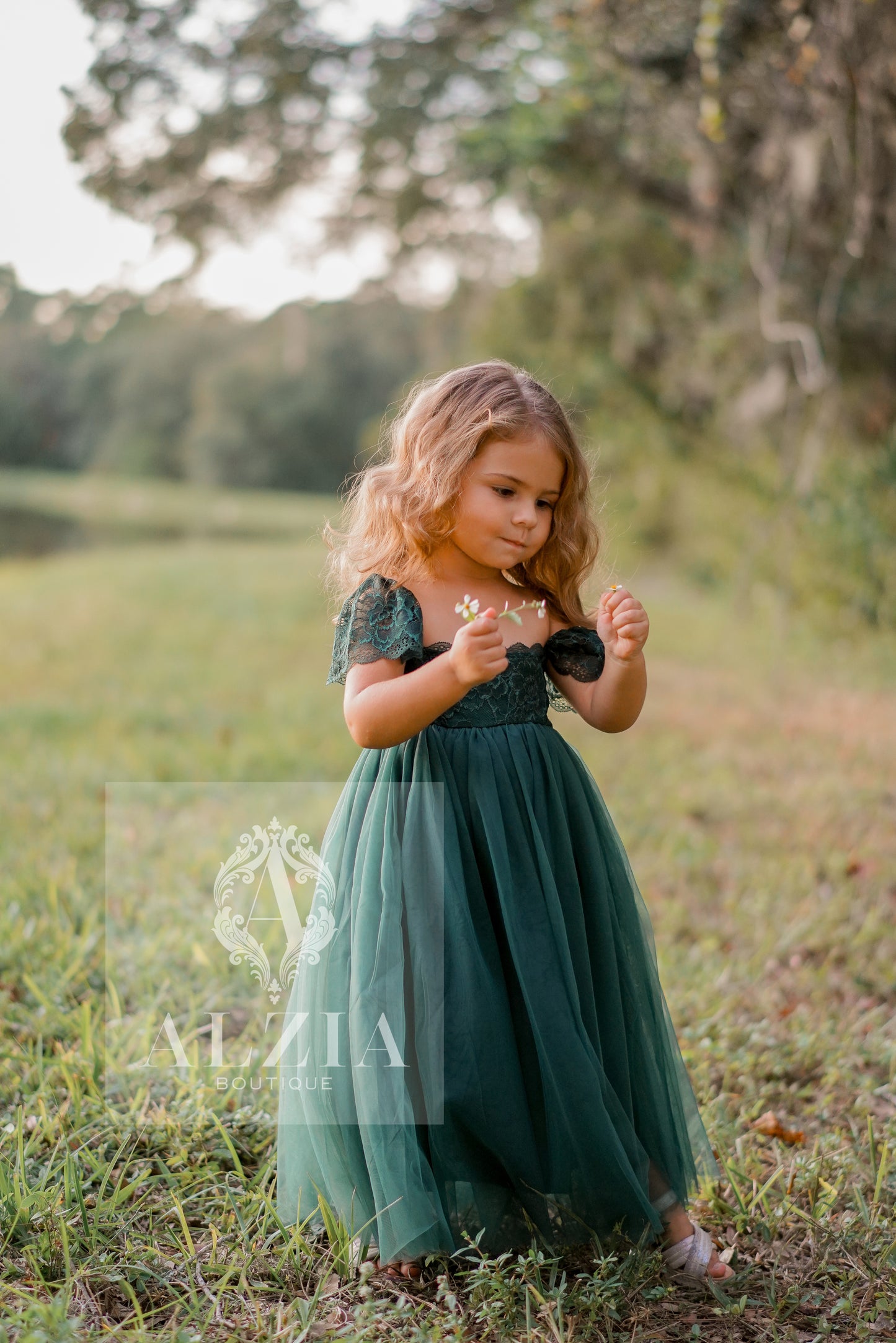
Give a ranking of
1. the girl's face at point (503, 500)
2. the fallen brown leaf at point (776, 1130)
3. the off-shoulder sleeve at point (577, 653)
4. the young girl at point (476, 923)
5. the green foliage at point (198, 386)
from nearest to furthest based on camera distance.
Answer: the young girl at point (476, 923) → the girl's face at point (503, 500) → the off-shoulder sleeve at point (577, 653) → the fallen brown leaf at point (776, 1130) → the green foliage at point (198, 386)

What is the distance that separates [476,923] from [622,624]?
1.73 ft

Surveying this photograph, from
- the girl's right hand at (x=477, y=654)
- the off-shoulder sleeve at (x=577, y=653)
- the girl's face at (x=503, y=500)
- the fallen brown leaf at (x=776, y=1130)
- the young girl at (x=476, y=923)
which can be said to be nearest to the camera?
the girl's right hand at (x=477, y=654)

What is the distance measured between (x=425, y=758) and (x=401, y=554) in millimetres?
344

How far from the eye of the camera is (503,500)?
1.81 meters

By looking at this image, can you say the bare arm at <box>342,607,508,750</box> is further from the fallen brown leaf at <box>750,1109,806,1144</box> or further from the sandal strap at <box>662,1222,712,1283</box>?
the fallen brown leaf at <box>750,1109,806,1144</box>

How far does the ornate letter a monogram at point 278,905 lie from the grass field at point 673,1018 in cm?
32

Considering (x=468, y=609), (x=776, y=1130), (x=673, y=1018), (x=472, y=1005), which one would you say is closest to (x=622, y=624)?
(x=468, y=609)

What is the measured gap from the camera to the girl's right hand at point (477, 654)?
5.19ft

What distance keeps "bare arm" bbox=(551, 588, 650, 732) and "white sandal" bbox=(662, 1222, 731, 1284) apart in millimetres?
824

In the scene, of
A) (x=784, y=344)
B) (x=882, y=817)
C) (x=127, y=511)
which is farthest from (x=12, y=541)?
(x=882, y=817)

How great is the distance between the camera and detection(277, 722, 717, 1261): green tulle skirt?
1.69 meters

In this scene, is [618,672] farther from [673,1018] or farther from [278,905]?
[673,1018]

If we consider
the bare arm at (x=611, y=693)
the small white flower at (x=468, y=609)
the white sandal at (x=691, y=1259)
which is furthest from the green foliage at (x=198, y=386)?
the white sandal at (x=691, y=1259)

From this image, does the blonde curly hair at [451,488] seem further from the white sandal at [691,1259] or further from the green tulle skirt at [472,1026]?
the white sandal at [691,1259]
